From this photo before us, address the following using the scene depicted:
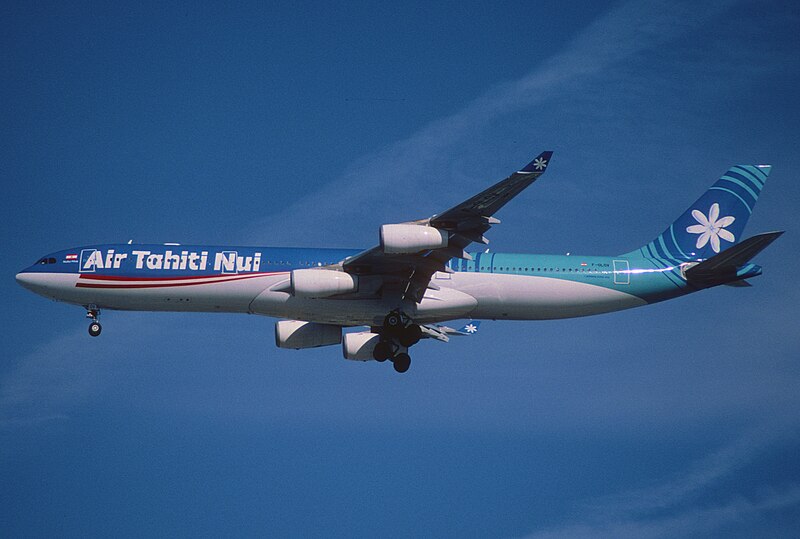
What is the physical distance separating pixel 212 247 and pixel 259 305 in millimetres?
3161

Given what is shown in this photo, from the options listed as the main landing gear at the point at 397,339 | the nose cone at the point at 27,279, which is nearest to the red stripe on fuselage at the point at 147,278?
the nose cone at the point at 27,279

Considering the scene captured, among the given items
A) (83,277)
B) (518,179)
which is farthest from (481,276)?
(83,277)

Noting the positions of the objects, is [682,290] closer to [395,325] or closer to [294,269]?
[395,325]

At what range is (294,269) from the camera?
4178 centimetres

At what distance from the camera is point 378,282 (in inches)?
1608

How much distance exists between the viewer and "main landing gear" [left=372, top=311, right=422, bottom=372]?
41.7m

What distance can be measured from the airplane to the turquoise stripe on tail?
2.84 feet

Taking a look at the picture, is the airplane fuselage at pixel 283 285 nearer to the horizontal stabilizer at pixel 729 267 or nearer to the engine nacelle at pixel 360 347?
the horizontal stabilizer at pixel 729 267

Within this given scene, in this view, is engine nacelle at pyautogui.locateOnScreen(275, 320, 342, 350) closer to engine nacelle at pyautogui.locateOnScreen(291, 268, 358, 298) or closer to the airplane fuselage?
the airplane fuselage

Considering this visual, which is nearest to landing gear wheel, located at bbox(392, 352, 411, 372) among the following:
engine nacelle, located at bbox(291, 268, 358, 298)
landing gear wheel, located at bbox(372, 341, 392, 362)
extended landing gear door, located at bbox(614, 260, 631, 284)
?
landing gear wheel, located at bbox(372, 341, 392, 362)

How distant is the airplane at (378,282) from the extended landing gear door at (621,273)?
5cm

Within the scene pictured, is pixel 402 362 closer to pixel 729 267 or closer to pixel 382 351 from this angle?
pixel 382 351

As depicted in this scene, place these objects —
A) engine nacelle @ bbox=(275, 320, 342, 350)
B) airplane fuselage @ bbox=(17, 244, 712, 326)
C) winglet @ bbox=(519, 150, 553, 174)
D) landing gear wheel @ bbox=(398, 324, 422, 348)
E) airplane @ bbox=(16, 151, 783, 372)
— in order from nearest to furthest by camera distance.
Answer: winglet @ bbox=(519, 150, 553, 174) < airplane @ bbox=(16, 151, 783, 372) < airplane fuselage @ bbox=(17, 244, 712, 326) < landing gear wheel @ bbox=(398, 324, 422, 348) < engine nacelle @ bbox=(275, 320, 342, 350)

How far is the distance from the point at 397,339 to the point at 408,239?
23.5ft
